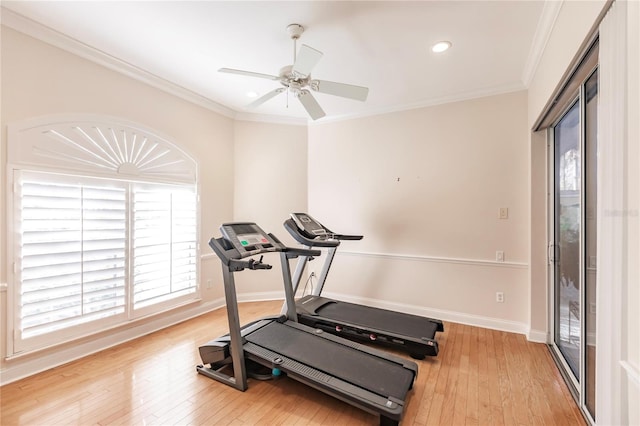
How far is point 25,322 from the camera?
2299mm

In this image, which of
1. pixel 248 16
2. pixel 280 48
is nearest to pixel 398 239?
pixel 280 48

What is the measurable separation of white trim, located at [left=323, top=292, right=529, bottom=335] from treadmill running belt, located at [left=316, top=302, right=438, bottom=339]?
52 centimetres

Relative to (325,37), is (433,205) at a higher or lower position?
lower

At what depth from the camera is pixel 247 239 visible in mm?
2496

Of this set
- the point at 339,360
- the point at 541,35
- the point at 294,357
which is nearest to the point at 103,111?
the point at 294,357

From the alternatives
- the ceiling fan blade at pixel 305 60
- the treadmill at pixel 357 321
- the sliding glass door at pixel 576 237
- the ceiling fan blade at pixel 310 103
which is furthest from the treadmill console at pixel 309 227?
the sliding glass door at pixel 576 237

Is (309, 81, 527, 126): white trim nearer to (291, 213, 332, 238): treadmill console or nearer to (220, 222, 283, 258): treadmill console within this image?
(291, 213, 332, 238): treadmill console

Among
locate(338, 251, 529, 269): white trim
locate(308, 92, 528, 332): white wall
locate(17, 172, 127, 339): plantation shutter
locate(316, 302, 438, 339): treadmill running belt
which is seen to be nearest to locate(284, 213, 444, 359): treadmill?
locate(316, 302, 438, 339): treadmill running belt

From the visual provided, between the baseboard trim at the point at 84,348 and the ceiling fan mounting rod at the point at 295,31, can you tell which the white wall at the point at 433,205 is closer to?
the ceiling fan mounting rod at the point at 295,31

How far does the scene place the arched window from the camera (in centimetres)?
230

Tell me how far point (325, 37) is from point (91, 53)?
2187mm

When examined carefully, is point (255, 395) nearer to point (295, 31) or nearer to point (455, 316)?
point (455, 316)

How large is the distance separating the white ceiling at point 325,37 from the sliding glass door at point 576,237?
73cm

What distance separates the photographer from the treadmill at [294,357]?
6.24ft
